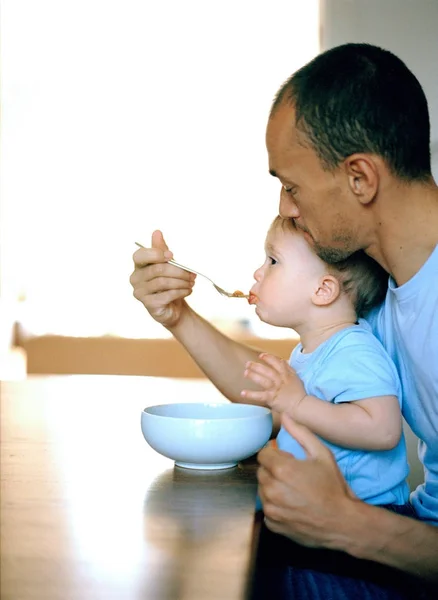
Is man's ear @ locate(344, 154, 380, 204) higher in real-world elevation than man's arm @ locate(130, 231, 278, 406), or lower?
higher

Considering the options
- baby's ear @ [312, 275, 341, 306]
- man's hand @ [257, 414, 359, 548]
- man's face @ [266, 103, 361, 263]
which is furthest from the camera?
baby's ear @ [312, 275, 341, 306]

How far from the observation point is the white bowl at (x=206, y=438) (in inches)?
41.6

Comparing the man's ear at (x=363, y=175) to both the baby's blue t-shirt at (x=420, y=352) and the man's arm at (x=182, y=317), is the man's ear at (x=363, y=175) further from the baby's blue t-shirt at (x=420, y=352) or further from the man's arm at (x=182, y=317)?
the man's arm at (x=182, y=317)

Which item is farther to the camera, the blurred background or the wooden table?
the blurred background

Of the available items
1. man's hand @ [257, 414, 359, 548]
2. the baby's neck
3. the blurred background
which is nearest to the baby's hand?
A: man's hand @ [257, 414, 359, 548]

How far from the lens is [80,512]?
90cm

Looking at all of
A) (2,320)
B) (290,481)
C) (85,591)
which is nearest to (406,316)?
(290,481)

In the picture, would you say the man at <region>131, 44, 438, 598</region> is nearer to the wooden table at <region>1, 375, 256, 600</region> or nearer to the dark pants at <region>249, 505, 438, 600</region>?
the dark pants at <region>249, 505, 438, 600</region>

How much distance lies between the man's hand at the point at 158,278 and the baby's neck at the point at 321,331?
233mm

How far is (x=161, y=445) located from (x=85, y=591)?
0.42m

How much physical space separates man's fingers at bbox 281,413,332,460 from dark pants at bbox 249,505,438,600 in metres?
0.11

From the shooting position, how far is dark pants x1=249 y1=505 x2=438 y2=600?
0.78 m

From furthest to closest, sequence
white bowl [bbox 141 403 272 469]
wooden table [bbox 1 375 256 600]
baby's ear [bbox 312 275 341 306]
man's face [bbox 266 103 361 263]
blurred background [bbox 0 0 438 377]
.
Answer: blurred background [bbox 0 0 438 377] < baby's ear [bbox 312 275 341 306] < man's face [bbox 266 103 361 263] < white bowl [bbox 141 403 272 469] < wooden table [bbox 1 375 256 600]

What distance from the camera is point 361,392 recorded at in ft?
3.61
